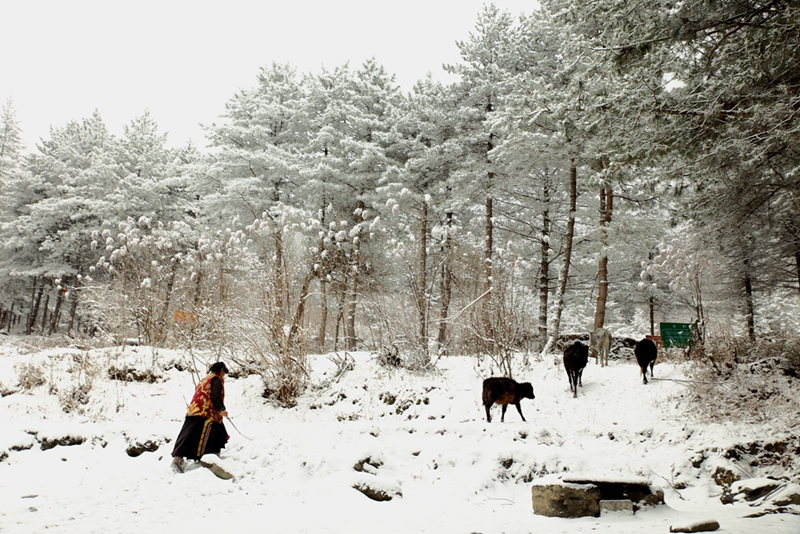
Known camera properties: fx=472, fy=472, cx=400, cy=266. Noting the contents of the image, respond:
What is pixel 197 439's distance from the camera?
262 inches

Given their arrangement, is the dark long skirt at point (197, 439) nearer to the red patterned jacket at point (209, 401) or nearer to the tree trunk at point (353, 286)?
the red patterned jacket at point (209, 401)

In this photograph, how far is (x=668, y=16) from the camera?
19.3ft

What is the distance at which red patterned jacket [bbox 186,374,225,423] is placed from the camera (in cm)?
675

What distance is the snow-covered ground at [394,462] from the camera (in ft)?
16.6

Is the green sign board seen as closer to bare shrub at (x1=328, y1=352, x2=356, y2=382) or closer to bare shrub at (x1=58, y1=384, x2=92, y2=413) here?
bare shrub at (x1=328, y1=352, x2=356, y2=382)

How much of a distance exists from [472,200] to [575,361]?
9.96m

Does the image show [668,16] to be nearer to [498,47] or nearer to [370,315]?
[370,315]

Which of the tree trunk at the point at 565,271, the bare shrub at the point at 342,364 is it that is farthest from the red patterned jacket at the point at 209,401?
the tree trunk at the point at 565,271

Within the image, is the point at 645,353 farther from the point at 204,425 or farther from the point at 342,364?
the point at 204,425

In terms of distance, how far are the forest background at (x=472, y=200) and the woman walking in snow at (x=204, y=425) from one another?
3075 millimetres

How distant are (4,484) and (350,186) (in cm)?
1502

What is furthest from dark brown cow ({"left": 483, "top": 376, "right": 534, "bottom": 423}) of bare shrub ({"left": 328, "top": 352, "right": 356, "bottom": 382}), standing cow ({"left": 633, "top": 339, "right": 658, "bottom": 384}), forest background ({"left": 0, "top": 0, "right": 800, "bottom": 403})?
bare shrub ({"left": 328, "top": 352, "right": 356, "bottom": 382})

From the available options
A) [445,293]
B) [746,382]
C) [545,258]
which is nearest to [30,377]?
[445,293]

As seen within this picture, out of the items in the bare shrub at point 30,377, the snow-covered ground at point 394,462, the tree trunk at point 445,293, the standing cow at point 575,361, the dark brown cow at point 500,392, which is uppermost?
the tree trunk at point 445,293
